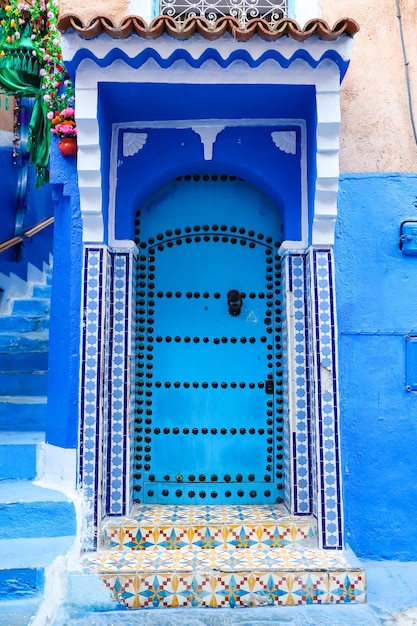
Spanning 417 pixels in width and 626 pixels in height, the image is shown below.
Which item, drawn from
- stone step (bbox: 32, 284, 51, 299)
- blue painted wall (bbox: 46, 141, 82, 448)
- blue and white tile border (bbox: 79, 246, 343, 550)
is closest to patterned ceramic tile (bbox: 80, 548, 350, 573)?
blue and white tile border (bbox: 79, 246, 343, 550)

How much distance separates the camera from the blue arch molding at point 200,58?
11.4 feet

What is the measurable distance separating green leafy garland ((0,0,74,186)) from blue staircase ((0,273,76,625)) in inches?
72.8

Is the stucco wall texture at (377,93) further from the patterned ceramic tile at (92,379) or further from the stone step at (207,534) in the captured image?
the stone step at (207,534)

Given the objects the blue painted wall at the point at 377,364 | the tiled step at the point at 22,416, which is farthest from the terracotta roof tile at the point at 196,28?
the tiled step at the point at 22,416

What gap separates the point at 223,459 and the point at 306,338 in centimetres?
109

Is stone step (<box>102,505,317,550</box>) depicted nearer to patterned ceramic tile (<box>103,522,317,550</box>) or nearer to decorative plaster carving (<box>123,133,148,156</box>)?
patterned ceramic tile (<box>103,522,317,550</box>)

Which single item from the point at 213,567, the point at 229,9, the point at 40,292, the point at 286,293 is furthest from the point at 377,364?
the point at 40,292

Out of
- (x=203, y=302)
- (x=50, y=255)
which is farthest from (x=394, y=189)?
(x=50, y=255)

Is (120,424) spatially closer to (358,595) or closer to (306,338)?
(306,338)

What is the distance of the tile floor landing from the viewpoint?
3.43m

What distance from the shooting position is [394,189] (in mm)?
4324

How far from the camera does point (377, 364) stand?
4.22 metres

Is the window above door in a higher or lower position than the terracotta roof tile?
higher

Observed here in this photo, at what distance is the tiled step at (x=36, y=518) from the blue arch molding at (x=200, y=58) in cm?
277
